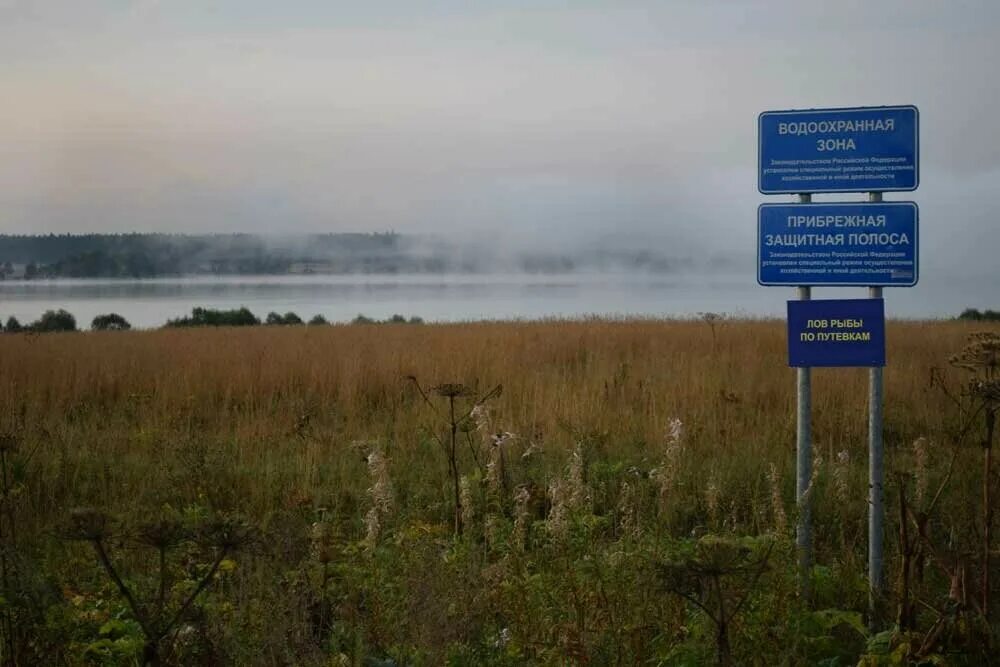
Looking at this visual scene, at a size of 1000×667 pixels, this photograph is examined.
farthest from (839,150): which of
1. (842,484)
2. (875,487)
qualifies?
(842,484)

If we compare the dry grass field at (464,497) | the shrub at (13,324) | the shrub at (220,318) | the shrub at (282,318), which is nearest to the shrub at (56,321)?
the shrub at (13,324)

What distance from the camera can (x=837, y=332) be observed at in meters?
5.32

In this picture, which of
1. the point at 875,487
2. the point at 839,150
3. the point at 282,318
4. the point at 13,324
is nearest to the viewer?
the point at 875,487

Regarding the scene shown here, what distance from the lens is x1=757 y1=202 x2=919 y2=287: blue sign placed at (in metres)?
5.19

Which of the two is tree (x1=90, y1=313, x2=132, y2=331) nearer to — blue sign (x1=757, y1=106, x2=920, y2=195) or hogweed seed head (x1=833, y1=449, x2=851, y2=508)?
hogweed seed head (x1=833, y1=449, x2=851, y2=508)

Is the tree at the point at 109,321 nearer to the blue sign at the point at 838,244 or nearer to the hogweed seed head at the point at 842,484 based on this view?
the hogweed seed head at the point at 842,484

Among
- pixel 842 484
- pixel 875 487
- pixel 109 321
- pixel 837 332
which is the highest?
pixel 837 332

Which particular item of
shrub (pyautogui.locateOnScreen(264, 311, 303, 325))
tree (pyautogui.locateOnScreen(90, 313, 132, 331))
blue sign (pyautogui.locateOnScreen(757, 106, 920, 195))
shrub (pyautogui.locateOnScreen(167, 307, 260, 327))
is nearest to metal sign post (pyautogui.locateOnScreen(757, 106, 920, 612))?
blue sign (pyautogui.locateOnScreen(757, 106, 920, 195))

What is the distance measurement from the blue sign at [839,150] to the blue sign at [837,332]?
636mm

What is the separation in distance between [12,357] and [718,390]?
39.8 ft

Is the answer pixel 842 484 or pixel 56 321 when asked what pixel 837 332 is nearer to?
pixel 842 484

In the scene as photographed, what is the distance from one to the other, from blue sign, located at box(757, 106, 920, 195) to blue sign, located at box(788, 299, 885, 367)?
0.64 m

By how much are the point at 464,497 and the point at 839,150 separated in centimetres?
292

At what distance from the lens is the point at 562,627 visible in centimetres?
412
